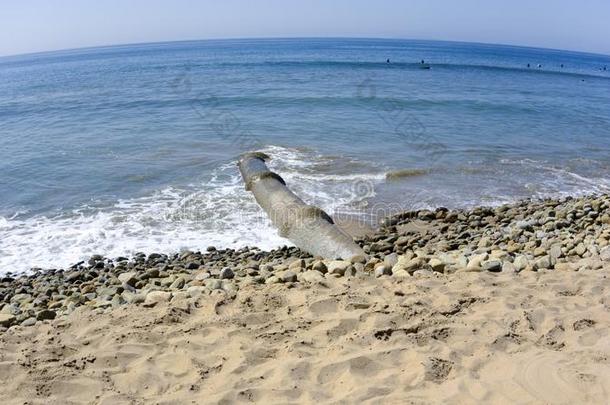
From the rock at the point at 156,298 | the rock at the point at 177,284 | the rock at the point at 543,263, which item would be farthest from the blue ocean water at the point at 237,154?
the rock at the point at 543,263

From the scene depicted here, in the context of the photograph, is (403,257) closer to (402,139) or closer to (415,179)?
(415,179)

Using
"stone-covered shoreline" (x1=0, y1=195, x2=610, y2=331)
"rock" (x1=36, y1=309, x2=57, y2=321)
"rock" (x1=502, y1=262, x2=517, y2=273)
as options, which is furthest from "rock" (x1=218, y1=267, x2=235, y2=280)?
"rock" (x1=502, y1=262, x2=517, y2=273)

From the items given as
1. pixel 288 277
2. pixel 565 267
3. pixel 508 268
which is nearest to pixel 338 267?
pixel 288 277

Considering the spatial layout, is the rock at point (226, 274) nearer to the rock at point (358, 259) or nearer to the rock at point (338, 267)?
the rock at point (338, 267)

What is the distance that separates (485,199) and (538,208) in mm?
1506

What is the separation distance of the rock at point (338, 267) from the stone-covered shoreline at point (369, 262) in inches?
0.5

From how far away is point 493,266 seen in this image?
6168 millimetres

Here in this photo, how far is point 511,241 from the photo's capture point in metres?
7.86

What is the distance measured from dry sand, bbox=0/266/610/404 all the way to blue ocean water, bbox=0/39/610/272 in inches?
156

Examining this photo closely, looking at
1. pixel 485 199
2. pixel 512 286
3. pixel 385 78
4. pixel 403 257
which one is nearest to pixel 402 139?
pixel 485 199

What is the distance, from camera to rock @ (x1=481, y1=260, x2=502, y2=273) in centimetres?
616

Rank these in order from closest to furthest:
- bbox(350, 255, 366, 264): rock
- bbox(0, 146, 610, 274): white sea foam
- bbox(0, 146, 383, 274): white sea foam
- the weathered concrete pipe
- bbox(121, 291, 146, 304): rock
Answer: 1. bbox(121, 291, 146, 304): rock
2. bbox(350, 255, 366, 264): rock
3. the weathered concrete pipe
4. bbox(0, 146, 383, 274): white sea foam
5. bbox(0, 146, 610, 274): white sea foam

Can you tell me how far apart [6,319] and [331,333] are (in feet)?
12.8

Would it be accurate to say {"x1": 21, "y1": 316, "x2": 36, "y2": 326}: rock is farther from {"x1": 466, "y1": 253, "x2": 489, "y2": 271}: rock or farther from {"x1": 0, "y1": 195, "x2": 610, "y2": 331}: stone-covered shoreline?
{"x1": 466, "y1": 253, "x2": 489, "y2": 271}: rock
